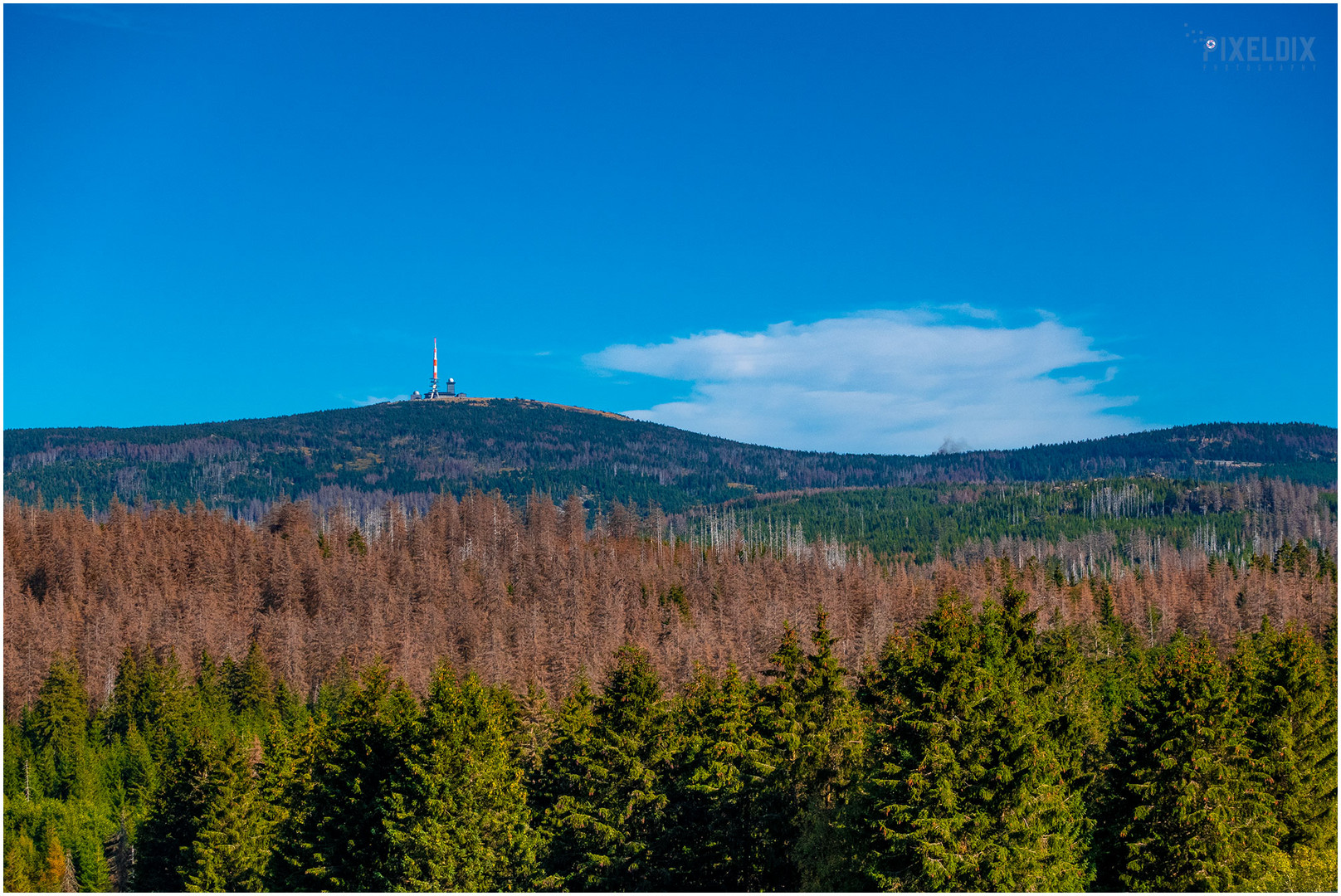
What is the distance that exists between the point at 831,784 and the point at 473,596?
304 ft

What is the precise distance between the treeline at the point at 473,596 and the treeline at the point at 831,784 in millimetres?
30959

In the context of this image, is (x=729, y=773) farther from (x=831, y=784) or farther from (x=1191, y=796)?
(x=1191, y=796)

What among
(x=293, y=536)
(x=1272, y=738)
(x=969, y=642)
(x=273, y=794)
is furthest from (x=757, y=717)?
(x=293, y=536)

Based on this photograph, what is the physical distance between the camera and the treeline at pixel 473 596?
9188 cm

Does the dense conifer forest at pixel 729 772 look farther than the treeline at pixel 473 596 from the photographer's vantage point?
No

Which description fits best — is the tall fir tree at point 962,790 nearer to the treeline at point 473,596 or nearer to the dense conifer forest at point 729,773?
the dense conifer forest at point 729,773

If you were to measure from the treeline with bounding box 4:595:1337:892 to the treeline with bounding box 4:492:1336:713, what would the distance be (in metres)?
31.0

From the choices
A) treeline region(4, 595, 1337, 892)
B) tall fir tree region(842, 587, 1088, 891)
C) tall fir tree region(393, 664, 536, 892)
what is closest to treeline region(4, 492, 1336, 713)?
treeline region(4, 595, 1337, 892)

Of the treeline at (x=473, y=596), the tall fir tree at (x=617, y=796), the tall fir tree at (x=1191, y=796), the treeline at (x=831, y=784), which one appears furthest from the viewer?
the treeline at (x=473, y=596)

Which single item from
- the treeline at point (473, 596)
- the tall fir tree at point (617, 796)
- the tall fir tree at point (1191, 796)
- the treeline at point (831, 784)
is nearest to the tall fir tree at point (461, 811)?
the treeline at point (831, 784)

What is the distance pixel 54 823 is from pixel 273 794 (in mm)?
27250

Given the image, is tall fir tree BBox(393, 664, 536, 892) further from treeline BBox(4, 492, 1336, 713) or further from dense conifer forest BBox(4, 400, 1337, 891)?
treeline BBox(4, 492, 1336, 713)

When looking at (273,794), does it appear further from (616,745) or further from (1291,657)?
(1291,657)

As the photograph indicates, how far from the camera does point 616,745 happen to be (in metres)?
35.5
